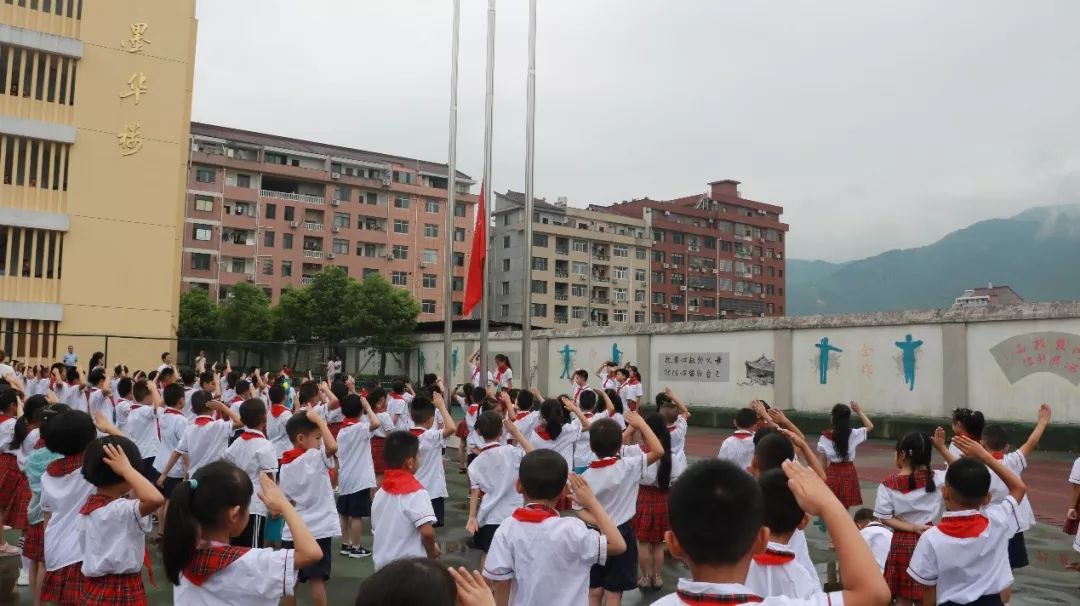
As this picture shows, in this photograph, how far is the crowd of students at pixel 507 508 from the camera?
2.12 m

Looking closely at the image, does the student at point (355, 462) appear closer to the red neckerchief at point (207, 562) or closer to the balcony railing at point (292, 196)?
the red neckerchief at point (207, 562)

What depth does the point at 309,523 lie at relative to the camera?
17.4 ft

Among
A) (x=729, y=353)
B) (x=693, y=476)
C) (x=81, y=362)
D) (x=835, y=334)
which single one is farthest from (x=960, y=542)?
(x=81, y=362)

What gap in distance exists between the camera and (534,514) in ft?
11.8

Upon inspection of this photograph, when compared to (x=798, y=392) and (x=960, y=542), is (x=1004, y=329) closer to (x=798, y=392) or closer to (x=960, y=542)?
(x=798, y=392)

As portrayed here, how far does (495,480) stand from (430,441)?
3.52 ft

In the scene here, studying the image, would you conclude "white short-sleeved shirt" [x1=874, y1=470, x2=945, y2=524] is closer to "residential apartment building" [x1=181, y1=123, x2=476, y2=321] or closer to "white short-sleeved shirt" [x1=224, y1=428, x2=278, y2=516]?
"white short-sleeved shirt" [x1=224, y1=428, x2=278, y2=516]

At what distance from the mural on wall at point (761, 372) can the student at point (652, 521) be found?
12968 millimetres

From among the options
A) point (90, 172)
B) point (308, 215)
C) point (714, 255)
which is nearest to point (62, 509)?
point (90, 172)

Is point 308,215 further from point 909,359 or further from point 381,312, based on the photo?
point 909,359

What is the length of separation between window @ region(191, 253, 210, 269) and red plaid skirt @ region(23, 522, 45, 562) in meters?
51.8

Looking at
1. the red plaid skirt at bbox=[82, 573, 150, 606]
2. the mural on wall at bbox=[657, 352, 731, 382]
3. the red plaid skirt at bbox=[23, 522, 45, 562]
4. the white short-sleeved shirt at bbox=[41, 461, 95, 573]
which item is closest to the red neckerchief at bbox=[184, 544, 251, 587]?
the red plaid skirt at bbox=[82, 573, 150, 606]

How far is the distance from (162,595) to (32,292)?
A: 65.5 feet

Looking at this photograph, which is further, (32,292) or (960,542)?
(32,292)
